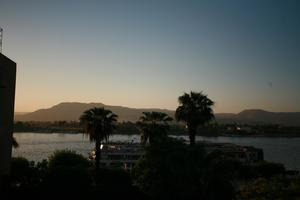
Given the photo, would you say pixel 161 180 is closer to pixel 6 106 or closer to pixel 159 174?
pixel 159 174

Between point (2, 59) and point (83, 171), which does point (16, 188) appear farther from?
point (2, 59)

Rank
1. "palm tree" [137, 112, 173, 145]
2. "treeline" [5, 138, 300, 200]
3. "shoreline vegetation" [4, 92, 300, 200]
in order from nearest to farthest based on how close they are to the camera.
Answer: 1. "treeline" [5, 138, 300, 200]
2. "shoreline vegetation" [4, 92, 300, 200]
3. "palm tree" [137, 112, 173, 145]

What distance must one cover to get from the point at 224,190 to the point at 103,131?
16.4m

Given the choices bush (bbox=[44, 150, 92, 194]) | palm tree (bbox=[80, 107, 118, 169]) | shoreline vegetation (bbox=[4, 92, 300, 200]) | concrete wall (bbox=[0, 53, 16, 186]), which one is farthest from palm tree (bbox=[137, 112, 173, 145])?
concrete wall (bbox=[0, 53, 16, 186])

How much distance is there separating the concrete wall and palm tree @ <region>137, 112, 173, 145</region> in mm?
13910

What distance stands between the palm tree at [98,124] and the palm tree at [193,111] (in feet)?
21.9

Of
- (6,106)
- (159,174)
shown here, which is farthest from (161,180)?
(6,106)

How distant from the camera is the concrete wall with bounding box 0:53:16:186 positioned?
2375 centimetres

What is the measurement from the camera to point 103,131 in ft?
127

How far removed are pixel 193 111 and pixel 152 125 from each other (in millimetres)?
4972

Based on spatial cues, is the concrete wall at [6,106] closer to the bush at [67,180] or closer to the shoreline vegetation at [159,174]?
the shoreline vegetation at [159,174]

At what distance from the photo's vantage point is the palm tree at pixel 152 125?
3694 cm

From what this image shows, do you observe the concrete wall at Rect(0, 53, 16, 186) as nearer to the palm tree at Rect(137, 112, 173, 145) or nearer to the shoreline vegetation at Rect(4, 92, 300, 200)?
the shoreline vegetation at Rect(4, 92, 300, 200)

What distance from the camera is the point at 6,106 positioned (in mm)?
24641
